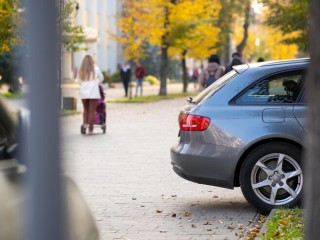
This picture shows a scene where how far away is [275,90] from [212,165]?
1078 millimetres

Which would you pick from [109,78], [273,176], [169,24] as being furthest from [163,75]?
[273,176]

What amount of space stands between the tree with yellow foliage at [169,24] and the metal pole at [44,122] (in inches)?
1453

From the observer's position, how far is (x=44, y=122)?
9.78 feet

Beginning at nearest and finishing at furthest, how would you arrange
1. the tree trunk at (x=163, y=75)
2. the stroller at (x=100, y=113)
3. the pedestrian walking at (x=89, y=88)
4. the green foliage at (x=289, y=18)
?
the pedestrian walking at (x=89, y=88)
the stroller at (x=100, y=113)
the green foliage at (x=289, y=18)
the tree trunk at (x=163, y=75)

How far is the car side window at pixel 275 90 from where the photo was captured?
8.79 m

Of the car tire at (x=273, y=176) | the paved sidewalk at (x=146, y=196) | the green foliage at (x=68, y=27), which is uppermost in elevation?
the green foliage at (x=68, y=27)

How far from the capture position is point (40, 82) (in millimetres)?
2971

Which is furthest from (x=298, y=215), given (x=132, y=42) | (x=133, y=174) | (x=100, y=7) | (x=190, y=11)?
(x=100, y=7)

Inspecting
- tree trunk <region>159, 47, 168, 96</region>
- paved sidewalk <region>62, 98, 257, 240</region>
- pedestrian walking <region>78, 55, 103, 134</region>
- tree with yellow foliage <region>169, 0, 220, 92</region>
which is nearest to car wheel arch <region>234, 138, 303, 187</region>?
paved sidewalk <region>62, 98, 257, 240</region>

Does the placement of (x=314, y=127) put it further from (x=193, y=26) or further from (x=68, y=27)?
(x=193, y=26)

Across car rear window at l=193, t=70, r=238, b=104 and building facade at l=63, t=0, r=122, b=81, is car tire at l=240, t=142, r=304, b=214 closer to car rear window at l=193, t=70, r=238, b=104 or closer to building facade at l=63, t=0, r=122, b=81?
car rear window at l=193, t=70, r=238, b=104

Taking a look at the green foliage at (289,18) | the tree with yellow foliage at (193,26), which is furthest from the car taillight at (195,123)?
the tree with yellow foliage at (193,26)

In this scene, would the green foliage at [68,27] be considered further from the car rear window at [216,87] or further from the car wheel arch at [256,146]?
the car wheel arch at [256,146]

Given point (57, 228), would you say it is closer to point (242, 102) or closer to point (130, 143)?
point (242, 102)
